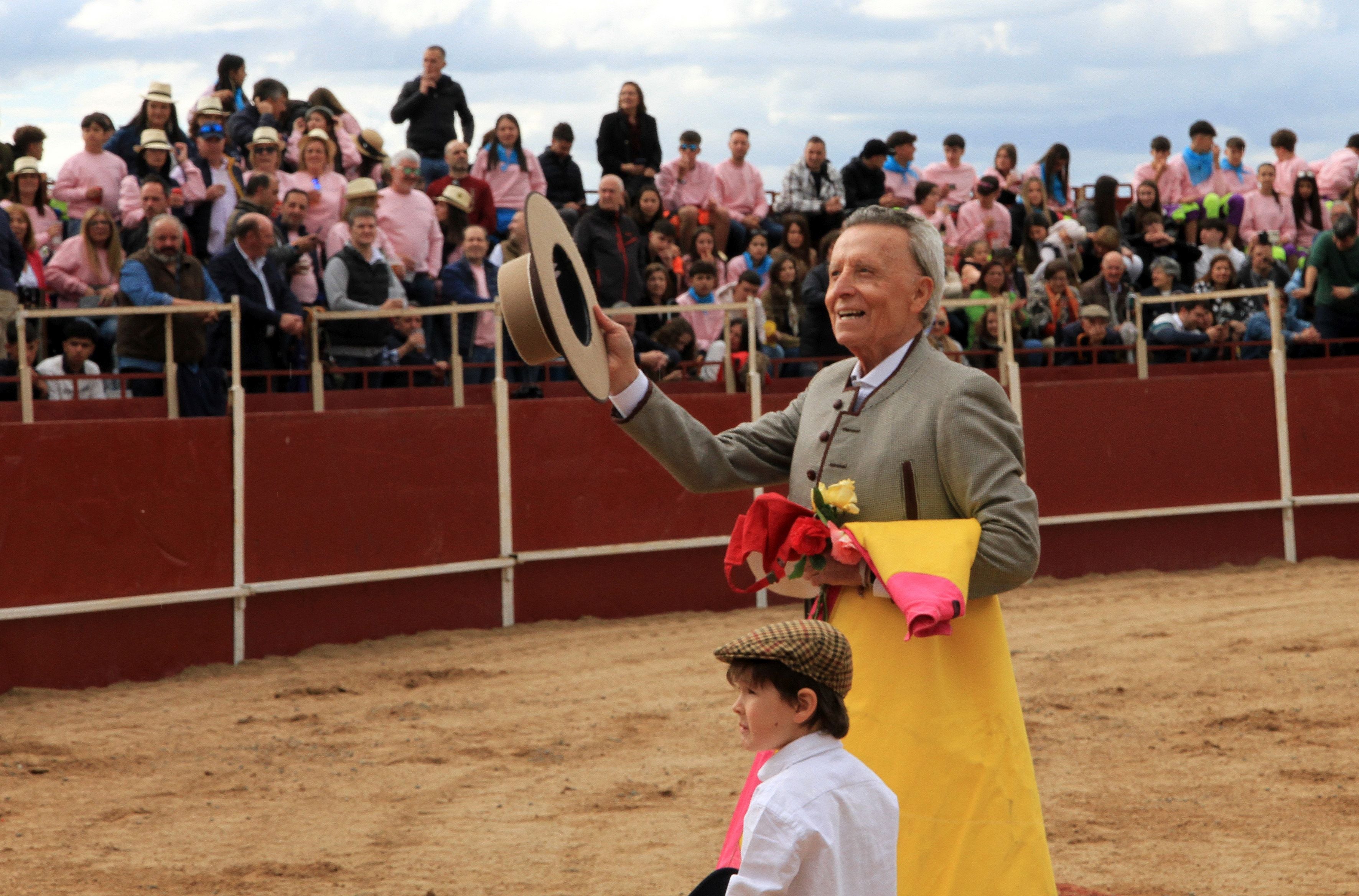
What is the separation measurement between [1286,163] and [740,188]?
5.39m

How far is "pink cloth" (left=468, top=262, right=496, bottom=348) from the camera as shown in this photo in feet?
31.8

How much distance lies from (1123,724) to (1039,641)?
6.56 ft

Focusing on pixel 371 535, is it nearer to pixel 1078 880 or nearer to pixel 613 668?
pixel 613 668

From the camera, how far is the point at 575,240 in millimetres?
10305

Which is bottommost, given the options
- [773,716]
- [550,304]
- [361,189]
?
[773,716]

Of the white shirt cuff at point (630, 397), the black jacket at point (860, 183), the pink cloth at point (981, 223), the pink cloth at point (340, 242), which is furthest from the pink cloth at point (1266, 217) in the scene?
the white shirt cuff at point (630, 397)

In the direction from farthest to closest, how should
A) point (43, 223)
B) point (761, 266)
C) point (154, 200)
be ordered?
point (761, 266)
point (43, 223)
point (154, 200)

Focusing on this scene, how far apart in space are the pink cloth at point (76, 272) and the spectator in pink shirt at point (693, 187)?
445cm

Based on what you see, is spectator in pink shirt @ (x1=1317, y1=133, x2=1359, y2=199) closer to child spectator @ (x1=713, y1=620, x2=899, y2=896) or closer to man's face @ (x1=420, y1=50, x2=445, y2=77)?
man's face @ (x1=420, y1=50, x2=445, y2=77)

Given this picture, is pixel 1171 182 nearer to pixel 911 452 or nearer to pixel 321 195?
pixel 321 195

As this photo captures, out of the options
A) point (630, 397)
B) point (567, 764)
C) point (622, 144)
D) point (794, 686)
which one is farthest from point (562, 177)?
point (794, 686)

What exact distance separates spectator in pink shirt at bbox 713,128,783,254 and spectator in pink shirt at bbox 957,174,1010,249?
→ 1512mm

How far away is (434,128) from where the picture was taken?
36.0ft

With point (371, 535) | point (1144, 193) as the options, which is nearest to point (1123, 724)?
point (371, 535)
